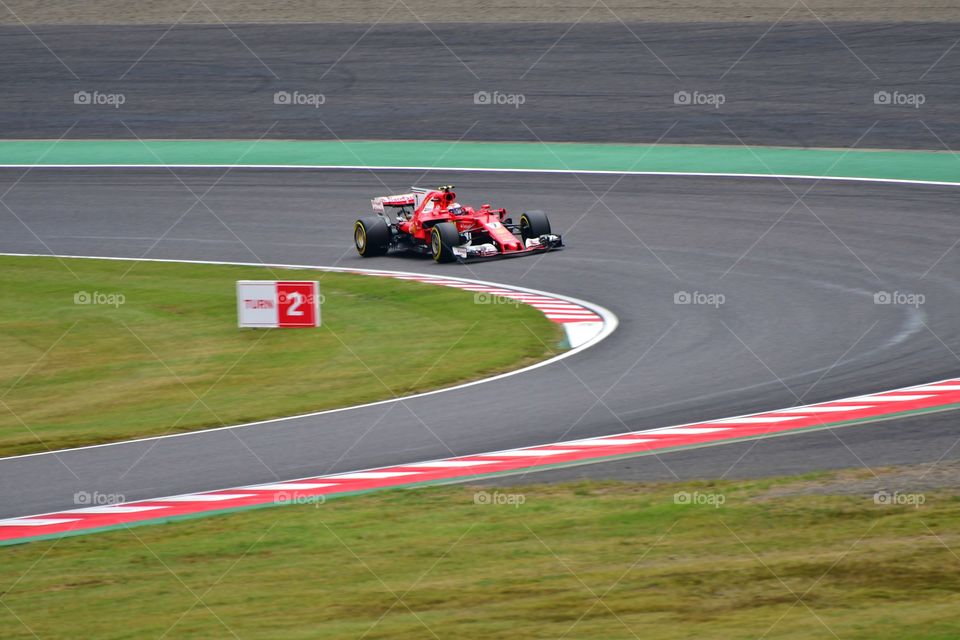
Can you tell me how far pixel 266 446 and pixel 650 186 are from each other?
52.4ft

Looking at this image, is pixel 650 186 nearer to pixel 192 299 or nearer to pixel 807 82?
pixel 807 82

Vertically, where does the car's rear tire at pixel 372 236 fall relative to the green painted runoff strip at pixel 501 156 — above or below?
below

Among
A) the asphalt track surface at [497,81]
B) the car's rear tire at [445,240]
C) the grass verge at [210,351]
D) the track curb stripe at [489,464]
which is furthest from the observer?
the asphalt track surface at [497,81]

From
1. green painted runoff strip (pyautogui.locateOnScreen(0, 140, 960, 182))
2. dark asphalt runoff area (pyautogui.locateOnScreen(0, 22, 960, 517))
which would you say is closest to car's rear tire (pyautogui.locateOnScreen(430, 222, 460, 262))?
dark asphalt runoff area (pyautogui.locateOnScreen(0, 22, 960, 517))

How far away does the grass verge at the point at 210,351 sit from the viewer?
13.9 meters

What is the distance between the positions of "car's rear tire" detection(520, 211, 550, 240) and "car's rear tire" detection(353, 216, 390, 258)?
252 cm

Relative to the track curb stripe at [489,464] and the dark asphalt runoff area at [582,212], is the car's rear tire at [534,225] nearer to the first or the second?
the dark asphalt runoff area at [582,212]

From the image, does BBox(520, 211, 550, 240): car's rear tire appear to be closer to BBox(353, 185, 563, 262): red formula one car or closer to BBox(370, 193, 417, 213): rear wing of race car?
BBox(353, 185, 563, 262): red formula one car

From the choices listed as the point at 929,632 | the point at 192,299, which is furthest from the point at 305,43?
the point at 929,632

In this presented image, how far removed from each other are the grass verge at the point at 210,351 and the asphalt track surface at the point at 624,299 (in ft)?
2.71

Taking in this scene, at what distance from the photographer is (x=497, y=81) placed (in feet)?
109

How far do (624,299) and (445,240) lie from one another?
14.6 feet

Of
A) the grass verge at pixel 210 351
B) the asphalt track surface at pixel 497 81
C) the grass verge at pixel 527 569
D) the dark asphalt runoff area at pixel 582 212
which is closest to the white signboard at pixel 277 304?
the grass verge at pixel 210 351

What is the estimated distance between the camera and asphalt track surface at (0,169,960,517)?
11703mm
